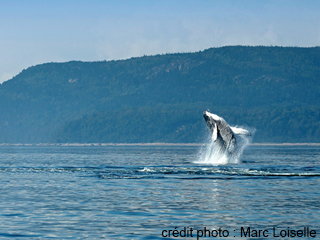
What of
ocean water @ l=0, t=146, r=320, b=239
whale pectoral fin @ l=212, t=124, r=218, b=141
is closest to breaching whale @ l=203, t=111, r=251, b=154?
whale pectoral fin @ l=212, t=124, r=218, b=141

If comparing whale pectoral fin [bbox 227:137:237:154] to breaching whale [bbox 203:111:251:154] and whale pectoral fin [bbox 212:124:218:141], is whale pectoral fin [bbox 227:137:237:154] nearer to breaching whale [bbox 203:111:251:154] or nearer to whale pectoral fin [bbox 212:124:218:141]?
breaching whale [bbox 203:111:251:154]

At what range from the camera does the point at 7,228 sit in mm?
22750

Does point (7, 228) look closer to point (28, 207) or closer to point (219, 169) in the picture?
A: point (28, 207)

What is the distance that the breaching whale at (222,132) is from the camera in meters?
53.2

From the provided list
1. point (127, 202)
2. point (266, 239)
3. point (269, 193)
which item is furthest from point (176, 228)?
point (269, 193)

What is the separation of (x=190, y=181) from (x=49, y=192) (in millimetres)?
11132

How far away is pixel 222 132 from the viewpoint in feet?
177

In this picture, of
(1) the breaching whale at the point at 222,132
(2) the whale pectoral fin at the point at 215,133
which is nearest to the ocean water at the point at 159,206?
(2) the whale pectoral fin at the point at 215,133

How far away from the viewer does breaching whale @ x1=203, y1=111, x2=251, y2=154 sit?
53156mm

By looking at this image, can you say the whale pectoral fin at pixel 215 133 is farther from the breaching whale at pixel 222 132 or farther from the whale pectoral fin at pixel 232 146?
the whale pectoral fin at pixel 232 146

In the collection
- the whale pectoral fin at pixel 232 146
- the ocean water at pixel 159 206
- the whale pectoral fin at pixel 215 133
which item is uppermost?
the whale pectoral fin at pixel 215 133

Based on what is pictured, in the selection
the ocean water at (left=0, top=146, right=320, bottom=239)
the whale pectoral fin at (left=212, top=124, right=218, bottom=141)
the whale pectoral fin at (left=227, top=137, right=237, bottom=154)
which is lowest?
the ocean water at (left=0, top=146, right=320, bottom=239)

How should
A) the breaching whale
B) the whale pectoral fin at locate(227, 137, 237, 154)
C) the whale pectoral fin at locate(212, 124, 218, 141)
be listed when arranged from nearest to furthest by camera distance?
the whale pectoral fin at locate(212, 124, 218, 141) < the breaching whale < the whale pectoral fin at locate(227, 137, 237, 154)

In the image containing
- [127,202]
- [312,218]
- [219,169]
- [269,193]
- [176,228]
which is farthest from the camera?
[219,169]
